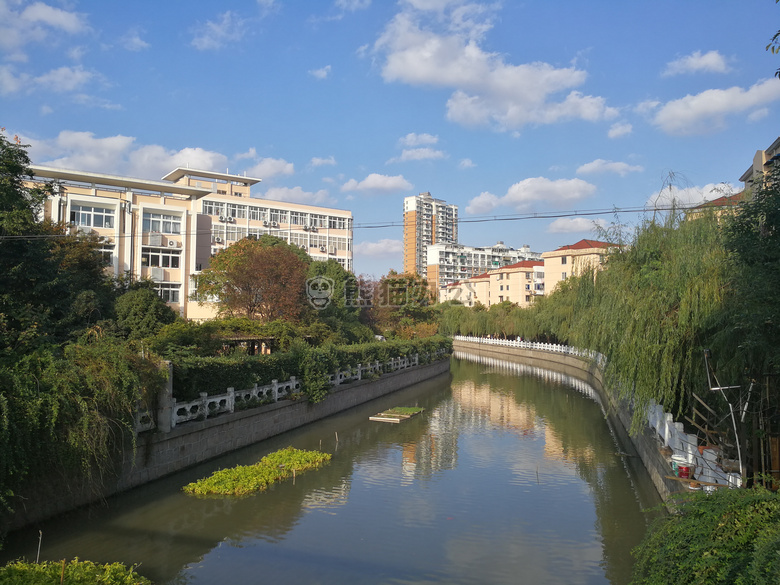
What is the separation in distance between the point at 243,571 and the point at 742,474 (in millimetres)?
6308

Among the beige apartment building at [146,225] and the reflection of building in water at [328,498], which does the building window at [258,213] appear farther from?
the reflection of building in water at [328,498]

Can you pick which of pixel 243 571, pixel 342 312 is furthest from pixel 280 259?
pixel 243 571

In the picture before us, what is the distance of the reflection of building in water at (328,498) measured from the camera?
10.3 m

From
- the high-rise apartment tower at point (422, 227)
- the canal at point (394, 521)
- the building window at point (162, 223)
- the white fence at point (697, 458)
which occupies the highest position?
the high-rise apartment tower at point (422, 227)

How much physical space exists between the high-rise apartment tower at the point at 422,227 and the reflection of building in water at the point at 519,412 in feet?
296

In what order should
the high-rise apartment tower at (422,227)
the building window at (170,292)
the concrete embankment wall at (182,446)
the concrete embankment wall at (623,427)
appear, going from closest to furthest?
the concrete embankment wall at (182,446) → the concrete embankment wall at (623,427) → the building window at (170,292) → the high-rise apartment tower at (422,227)

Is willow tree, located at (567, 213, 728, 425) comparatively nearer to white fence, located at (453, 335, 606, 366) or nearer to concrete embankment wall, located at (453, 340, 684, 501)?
concrete embankment wall, located at (453, 340, 684, 501)

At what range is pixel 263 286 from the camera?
26031 mm

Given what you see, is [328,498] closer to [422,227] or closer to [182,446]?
[182,446]

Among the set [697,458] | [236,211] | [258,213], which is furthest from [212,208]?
[697,458]

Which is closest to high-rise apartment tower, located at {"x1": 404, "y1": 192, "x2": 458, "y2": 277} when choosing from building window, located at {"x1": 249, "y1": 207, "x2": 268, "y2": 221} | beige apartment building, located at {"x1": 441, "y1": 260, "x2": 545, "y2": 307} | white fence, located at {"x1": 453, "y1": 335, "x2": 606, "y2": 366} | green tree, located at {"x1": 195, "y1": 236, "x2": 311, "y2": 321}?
beige apartment building, located at {"x1": 441, "y1": 260, "x2": 545, "y2": 307}

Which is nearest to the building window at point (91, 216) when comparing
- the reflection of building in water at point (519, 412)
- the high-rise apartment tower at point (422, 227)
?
the reflection of building in water at point (519, 412)

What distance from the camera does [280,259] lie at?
26641 millimetres

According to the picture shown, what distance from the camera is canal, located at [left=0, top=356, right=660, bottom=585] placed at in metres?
7.62
